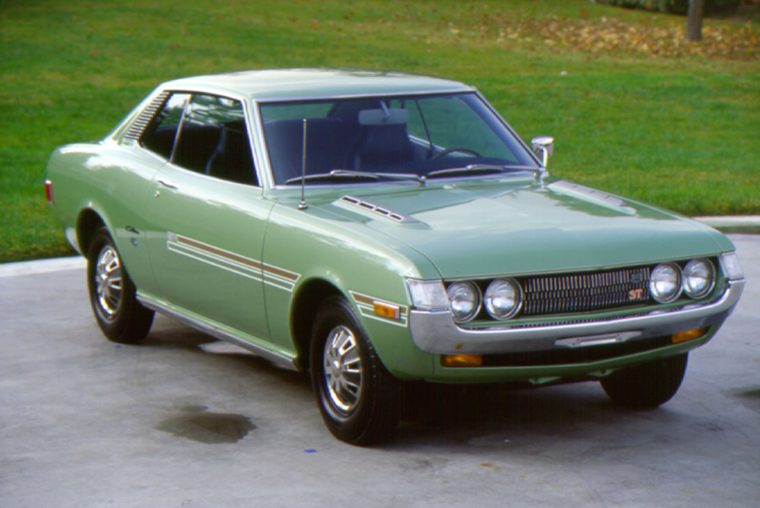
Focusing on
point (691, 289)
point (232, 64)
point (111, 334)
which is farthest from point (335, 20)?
point (691, 289)

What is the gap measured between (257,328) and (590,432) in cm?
169

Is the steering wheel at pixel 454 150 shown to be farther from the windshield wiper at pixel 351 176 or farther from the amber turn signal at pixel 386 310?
the amber turn signal at pixel 386 310

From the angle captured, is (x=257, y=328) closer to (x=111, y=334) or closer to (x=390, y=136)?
(x=390, y=136)

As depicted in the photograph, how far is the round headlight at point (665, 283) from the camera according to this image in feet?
20.6

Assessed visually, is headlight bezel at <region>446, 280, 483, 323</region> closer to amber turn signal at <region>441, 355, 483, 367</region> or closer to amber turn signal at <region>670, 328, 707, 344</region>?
amber turn signal at <region>441, 355, 483, 367</region>

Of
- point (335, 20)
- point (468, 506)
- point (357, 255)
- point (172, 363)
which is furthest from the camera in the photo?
point (335, 20)

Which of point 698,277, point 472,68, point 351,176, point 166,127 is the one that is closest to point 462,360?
point 698,277

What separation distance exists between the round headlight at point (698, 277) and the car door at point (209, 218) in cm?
200

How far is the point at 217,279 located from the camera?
723 centimetres

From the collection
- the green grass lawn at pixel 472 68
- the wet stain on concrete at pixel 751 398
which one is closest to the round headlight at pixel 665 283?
the wet stain on concrete at pixel 751 398

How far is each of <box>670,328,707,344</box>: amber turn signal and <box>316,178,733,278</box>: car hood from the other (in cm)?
35

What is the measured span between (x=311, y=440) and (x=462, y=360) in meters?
0.98

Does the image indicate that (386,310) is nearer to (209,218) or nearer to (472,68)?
(209,218)

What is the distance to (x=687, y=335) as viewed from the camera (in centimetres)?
645
